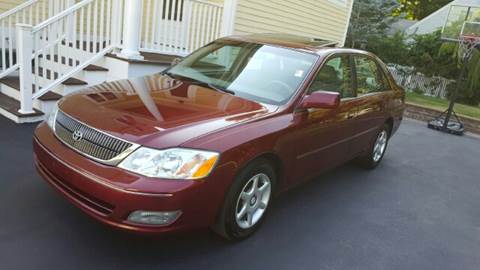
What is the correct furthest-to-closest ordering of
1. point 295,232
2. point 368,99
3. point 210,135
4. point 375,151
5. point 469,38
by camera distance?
point 469,38 → point 375,151 → point 368,99 → point 295,232 → point 210,135

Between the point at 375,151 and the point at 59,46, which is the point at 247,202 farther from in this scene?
the point at 59,46

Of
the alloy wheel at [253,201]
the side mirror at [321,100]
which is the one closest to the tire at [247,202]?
the alloy wheel at [253,201]

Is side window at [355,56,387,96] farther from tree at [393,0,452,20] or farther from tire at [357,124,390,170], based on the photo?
tree at [393,0,452,20]

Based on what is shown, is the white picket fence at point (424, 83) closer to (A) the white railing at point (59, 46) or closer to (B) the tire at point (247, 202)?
(A) the white railing at point (59, 46)

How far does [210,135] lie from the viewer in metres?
2.71

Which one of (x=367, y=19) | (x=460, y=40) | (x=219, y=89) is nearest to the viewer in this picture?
(x=219, y=89)

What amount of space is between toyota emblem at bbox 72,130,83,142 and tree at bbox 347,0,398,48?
26.3 metres

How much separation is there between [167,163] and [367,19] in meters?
27.2

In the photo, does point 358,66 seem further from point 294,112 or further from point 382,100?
point 294,112

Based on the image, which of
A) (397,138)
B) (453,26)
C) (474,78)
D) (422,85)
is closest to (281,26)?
(397,138)

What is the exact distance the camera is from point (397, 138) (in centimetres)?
806

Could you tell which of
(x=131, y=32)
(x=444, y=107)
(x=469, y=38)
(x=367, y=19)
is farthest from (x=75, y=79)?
(x=367, y=19)

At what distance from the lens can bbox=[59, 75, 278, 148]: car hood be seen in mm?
2645

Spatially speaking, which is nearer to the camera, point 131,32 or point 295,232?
point 295,232
